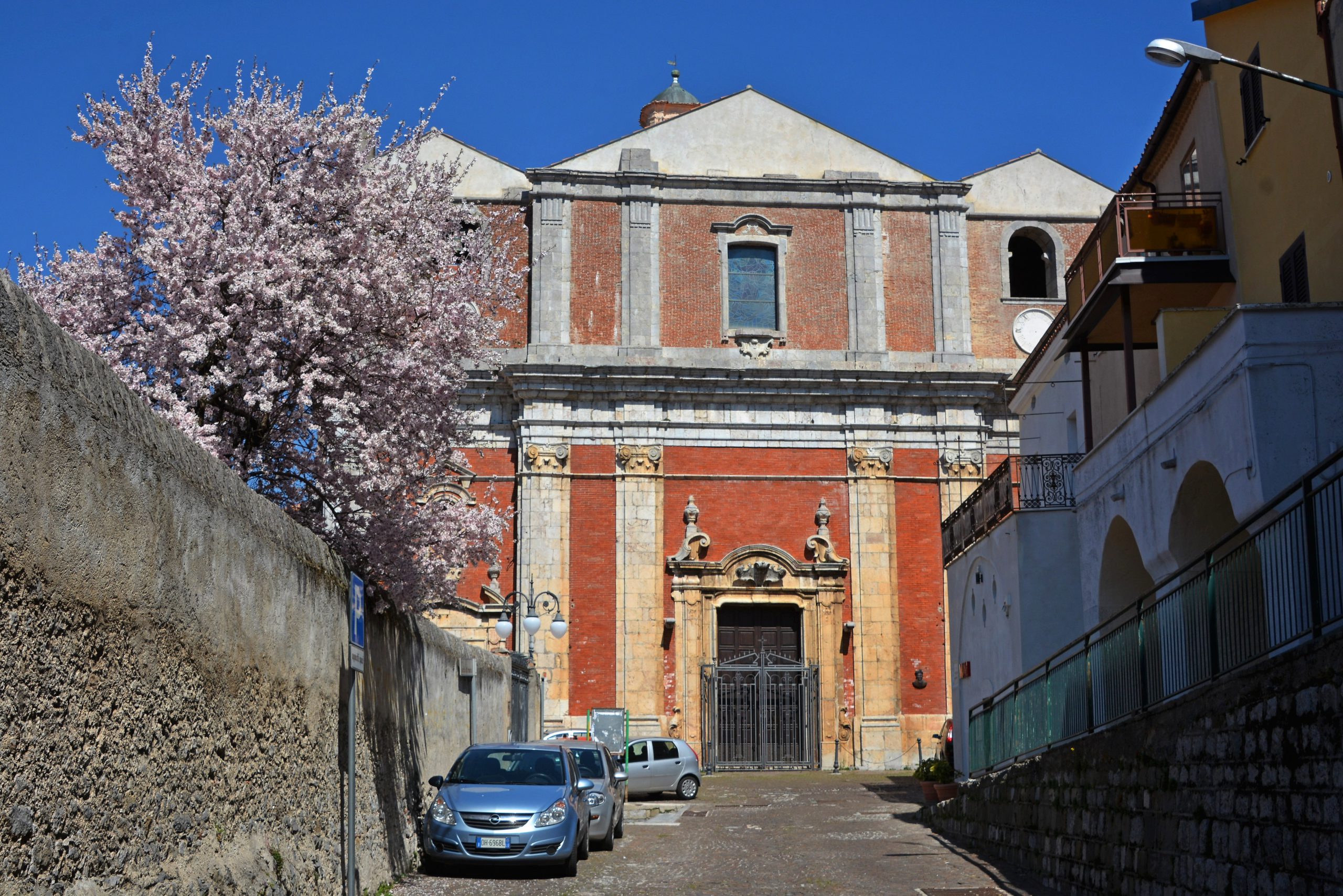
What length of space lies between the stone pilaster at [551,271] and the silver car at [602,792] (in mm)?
15309

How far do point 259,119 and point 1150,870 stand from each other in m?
10.4

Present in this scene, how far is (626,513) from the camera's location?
3169cm

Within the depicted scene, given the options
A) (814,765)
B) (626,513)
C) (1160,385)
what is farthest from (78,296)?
(814,765)

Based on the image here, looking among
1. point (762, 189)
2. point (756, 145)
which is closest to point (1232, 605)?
point (762, 189)

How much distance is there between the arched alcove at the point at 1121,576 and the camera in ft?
55.6

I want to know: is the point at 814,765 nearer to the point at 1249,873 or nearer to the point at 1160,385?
the point at 1160,385

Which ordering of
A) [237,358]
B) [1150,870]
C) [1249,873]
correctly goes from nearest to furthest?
[1249,873], [1150,870], [237,358]

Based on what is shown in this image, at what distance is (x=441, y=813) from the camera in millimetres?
13797

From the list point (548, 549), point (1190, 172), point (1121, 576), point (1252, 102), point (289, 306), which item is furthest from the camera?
point (548, 549)

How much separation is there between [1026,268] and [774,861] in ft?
76.4

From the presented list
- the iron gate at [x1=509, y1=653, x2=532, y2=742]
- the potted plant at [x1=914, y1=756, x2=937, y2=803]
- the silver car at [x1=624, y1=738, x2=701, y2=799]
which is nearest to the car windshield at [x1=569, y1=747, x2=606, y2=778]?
the iron gate at [x1=509, y1=653, x2=532, y2=742]

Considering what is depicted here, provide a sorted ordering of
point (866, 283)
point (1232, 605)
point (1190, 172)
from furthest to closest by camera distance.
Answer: point (866, 283) → point (1190, 172) → point (1232, 605)

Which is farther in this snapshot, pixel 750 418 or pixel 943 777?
pixel 750 418

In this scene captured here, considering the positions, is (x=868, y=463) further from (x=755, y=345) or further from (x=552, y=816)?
(x=552, y=816)
